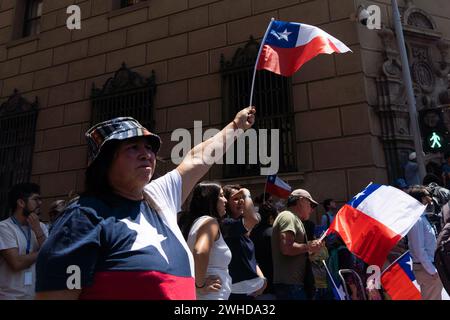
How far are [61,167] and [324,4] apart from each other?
25.9ft

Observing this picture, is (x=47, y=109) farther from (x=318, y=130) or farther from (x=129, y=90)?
(x=318, y=130)

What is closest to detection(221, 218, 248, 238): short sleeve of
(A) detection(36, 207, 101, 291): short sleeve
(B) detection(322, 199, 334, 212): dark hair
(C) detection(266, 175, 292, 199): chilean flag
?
(A) detection(36, 207, 101, 291): short sleeve

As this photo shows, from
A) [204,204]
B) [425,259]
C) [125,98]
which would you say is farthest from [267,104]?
[204,204]

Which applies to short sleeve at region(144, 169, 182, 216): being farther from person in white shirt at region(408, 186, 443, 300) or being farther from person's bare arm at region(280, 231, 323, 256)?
person in white shirt at region(408, 186, 443, 300)

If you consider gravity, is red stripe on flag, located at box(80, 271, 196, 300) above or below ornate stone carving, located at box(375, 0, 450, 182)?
below

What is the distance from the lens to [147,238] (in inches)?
66.9

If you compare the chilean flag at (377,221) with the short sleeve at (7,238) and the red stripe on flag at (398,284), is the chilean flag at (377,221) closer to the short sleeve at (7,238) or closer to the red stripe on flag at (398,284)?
the red stripe on flag at (398,284)

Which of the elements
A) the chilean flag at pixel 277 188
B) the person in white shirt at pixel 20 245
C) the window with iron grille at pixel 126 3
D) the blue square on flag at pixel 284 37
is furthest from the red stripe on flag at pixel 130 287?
the window with iron grille at pixel 126 3

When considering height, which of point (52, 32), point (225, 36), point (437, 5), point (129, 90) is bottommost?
point (129, 90)

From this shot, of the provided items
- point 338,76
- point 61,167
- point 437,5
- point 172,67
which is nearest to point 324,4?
point 338,76

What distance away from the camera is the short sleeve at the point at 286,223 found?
4.46 metres

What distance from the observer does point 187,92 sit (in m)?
9.81

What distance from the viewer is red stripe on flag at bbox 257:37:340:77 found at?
4.15 metres

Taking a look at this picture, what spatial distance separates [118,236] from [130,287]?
21 cm
